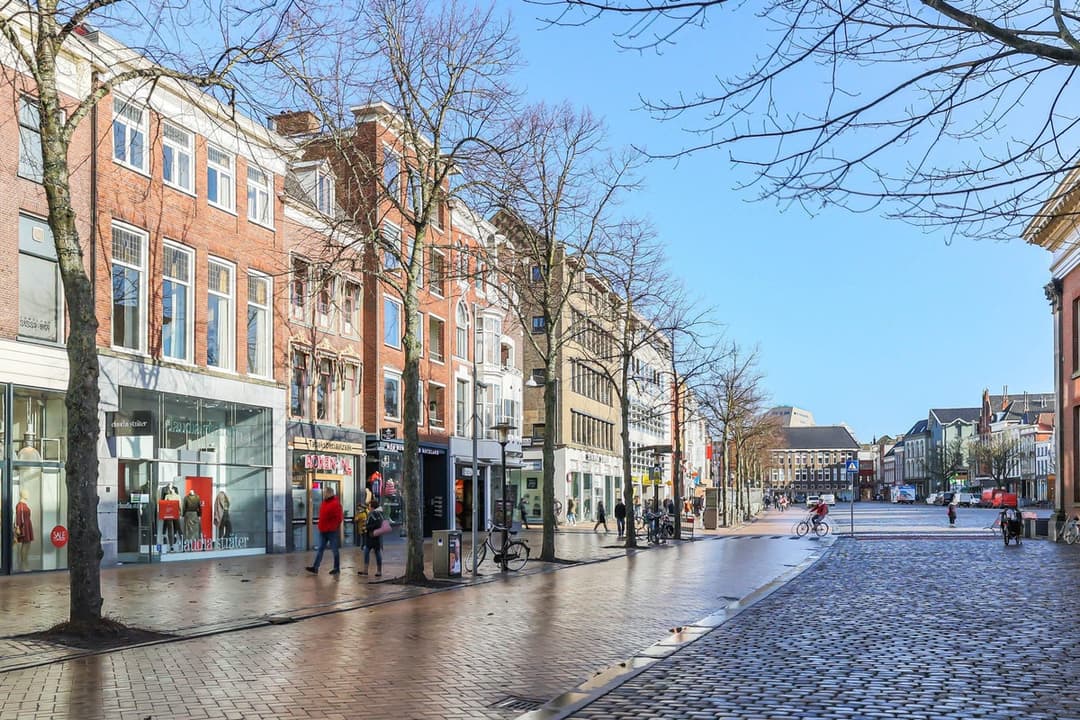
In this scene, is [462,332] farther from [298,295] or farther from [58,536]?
[58,536]

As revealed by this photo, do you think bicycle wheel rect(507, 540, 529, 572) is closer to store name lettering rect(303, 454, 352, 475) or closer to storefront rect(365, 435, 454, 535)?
storefront rect(365, 435, 454, 535)

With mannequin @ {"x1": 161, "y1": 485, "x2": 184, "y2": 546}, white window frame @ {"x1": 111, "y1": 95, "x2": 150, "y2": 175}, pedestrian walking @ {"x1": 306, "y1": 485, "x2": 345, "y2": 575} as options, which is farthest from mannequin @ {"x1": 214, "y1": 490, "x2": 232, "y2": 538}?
white window frame @ {"x1": 111, "y1": 95, "x2": 150, "y2": 175}

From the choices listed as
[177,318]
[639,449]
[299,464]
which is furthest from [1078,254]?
[177,318]

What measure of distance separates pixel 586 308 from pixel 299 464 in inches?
1499

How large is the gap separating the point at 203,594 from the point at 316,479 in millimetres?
16211

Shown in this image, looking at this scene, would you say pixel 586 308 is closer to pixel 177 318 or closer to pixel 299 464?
pixel 299 464

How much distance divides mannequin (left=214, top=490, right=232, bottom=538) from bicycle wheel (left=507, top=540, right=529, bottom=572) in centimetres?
834

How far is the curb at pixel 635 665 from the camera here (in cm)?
858

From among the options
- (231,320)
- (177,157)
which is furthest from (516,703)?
(231,320)

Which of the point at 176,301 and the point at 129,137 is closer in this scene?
the point at 129,137

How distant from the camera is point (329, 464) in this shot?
3550 cm

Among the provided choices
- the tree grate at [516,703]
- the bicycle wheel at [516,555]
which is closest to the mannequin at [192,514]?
the bicycle wheel at [516,555]

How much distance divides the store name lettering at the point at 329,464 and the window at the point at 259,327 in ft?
10.8

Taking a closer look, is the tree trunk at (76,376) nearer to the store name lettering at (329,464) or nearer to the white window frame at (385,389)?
Result: the store name lettering at (329,464)
